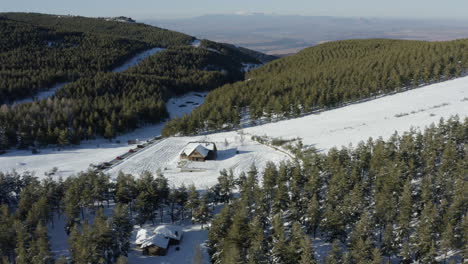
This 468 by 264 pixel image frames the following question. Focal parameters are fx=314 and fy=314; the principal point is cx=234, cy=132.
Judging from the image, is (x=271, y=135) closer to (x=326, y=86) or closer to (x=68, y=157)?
(x=326, y=86)

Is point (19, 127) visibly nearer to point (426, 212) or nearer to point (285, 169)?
point (285, 169)

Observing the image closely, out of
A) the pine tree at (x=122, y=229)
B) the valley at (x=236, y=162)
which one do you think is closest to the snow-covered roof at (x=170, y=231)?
the valley at (x=236, y=162)

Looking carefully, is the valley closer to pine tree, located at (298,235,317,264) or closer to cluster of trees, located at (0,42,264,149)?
pine tree, located at (298,235,317,264)

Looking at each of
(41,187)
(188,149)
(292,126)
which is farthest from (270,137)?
(41,187)

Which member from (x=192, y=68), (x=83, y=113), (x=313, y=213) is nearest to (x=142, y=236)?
Result: (x=313, y=213)

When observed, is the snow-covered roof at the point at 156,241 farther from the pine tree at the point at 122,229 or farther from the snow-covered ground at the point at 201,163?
the snow-covered ground at the point at 201,163

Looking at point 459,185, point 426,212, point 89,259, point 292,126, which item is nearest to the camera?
point 89,259

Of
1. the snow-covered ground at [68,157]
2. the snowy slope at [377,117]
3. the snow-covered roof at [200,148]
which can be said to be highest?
the snowy slope at [377,117]
